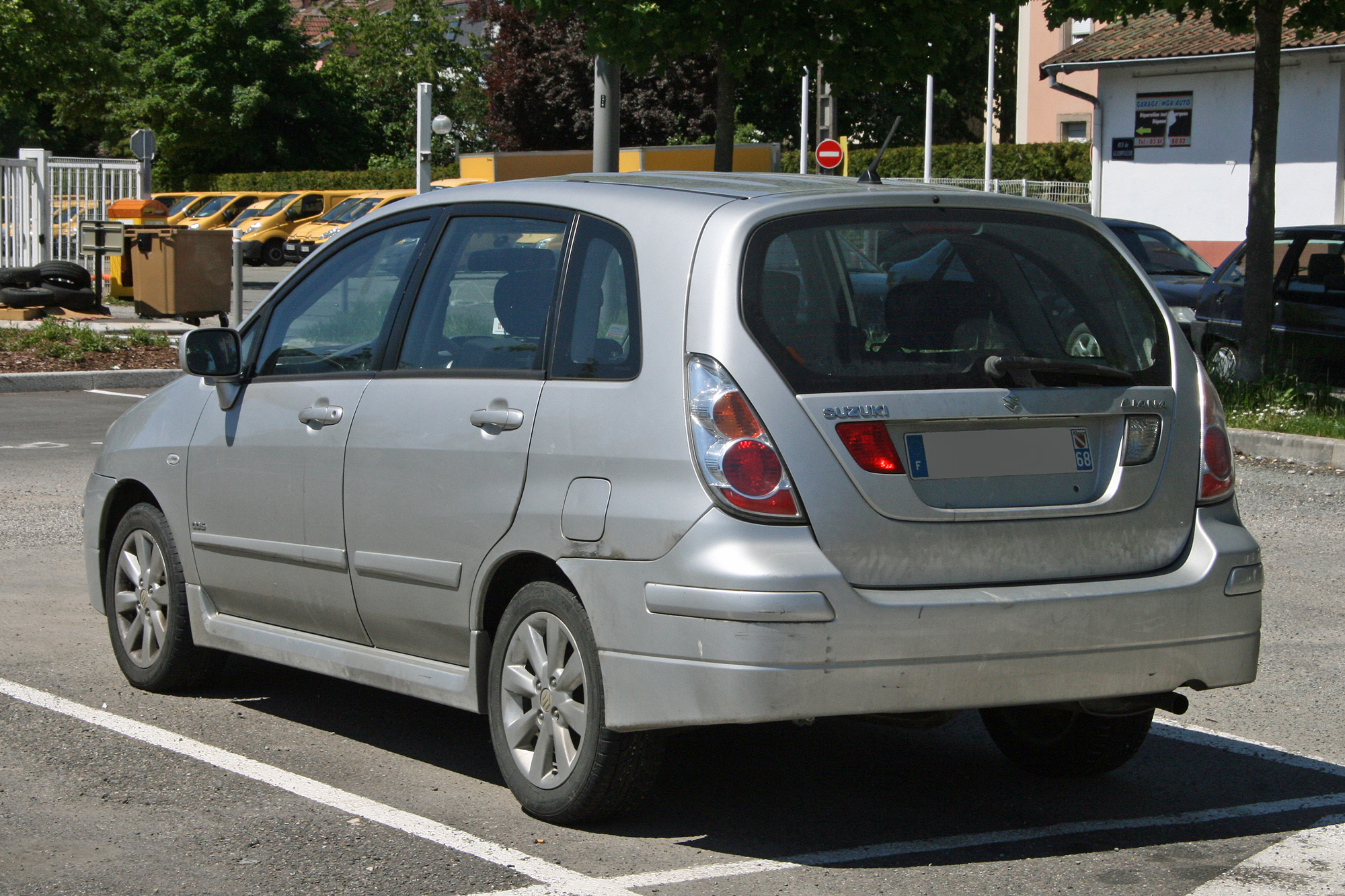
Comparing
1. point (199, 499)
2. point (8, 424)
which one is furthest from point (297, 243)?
point (199, 499)

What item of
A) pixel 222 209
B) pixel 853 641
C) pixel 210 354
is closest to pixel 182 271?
pixel 210 354

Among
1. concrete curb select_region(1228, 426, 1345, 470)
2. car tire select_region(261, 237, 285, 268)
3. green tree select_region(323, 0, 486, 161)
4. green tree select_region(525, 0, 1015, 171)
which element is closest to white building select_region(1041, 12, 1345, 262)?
green tree select_region(525, 0, 1015, 171)

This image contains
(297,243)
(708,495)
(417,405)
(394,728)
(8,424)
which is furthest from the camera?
(297,243)

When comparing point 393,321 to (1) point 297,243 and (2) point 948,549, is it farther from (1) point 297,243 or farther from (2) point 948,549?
(1) point 297,243

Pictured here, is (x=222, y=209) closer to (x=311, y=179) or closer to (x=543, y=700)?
(x=311, y=179)

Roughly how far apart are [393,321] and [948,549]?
1.88m

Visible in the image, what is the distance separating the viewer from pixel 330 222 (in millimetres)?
40781

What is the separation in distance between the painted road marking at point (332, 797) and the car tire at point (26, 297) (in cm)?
1635

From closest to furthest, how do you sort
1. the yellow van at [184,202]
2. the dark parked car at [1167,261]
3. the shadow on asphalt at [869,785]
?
the shadow on asphalt at [869,785]
the dark parked car at [1167,261]
the yellow van at [184,202]

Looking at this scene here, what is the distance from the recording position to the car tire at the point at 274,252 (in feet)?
145

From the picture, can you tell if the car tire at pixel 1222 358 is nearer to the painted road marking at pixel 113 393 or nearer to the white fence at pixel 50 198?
the painted road marking at pixel 113 393

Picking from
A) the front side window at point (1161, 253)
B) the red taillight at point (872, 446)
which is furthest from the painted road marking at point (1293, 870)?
the front side window at point (1161, 253)

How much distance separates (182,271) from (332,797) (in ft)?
52.6

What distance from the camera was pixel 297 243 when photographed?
1686 inches
